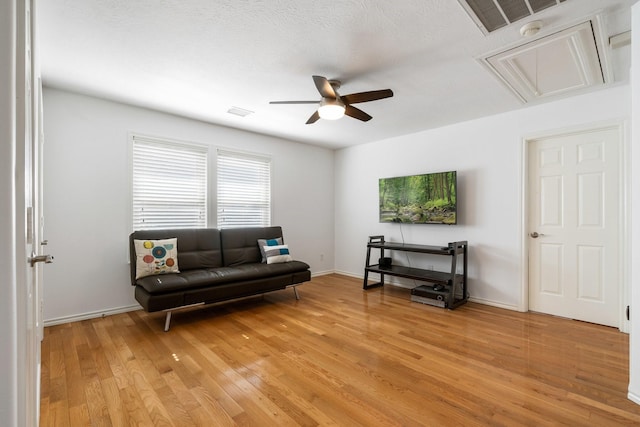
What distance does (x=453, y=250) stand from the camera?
12.3 ft

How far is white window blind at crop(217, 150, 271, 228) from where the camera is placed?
4.48 metres

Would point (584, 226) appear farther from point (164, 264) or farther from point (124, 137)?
point (124, 137)

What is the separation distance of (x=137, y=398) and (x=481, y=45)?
3514 millimetres

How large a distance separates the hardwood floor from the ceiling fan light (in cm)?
210

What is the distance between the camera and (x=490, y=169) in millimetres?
3916

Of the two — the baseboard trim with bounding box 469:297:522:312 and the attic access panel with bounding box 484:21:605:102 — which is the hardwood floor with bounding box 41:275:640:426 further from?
the attic access panel with bounding box 484:21:605:102

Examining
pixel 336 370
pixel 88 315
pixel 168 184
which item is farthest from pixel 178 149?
pixel 336 370

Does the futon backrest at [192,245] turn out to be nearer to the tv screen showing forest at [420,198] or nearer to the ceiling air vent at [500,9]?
the tv screen showing forest at [420,198]

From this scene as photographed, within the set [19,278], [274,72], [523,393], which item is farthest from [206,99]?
[523,393]

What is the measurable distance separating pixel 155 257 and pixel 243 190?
5.64 ft

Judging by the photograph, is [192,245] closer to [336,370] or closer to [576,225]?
[336,370]

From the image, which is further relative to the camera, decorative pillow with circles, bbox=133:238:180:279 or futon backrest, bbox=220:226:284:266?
futon backrest, bbox=220:226:284:266

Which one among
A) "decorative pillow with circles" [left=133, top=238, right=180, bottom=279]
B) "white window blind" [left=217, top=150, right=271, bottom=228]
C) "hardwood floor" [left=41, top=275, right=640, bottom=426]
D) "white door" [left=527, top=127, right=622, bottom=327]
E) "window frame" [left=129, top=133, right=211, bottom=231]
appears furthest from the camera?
"white window blind" [left=217, top=150, right=271, bottom=228]

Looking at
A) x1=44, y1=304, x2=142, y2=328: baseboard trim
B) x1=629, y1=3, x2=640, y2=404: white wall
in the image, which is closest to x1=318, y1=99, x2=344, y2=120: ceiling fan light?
x1=629, y1=3, x2=640, y2=404: white wall
